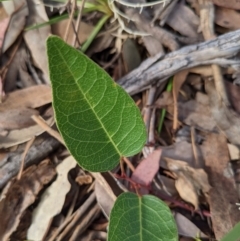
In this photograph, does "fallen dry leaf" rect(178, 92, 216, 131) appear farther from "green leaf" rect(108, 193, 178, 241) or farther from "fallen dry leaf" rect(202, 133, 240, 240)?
"green leaf" rect(108, 193, 178, 241)

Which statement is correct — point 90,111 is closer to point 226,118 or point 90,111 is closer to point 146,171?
point 146,171

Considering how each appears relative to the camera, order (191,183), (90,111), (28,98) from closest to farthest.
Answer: (90,111), (191,183), (28,98)

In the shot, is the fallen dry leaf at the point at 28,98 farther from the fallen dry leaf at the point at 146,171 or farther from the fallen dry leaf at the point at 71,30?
the fallen dry leaf at the point at 146,171

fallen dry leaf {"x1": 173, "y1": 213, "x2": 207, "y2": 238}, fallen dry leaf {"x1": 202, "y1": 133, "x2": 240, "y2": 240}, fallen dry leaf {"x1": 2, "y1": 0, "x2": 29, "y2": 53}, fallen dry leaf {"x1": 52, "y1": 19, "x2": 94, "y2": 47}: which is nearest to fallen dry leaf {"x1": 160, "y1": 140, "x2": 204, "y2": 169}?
fallen dry leaf {"x1": 202, "y1": 133, "x2": 240, "y2": 240}

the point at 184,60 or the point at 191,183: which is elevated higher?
the point at 184,60

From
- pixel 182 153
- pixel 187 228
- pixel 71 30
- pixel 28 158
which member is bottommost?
pixel 187 228

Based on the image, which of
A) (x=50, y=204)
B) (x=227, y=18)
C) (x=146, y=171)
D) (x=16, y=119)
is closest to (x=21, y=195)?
(x=50, y=204)

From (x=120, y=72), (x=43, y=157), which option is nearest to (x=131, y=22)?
(x=120, y=72)
